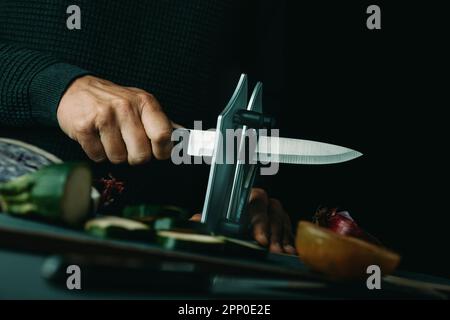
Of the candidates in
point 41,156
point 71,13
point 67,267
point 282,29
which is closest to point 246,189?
point 41,156

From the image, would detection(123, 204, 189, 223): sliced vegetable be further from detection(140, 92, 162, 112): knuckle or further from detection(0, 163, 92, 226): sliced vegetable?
detection(140, 92, 162, 112): knuckle

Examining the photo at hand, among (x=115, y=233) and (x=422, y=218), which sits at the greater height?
(x=115, y=233)

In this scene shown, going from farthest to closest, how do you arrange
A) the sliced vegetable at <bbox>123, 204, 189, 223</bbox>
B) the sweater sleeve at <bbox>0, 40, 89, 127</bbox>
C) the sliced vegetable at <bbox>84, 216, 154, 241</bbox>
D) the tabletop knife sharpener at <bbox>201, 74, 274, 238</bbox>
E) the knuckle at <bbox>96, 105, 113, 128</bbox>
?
the sweater sleeve at <bbox>0, 40, 89, 127</bbox>, the knuckle at <bbox>96, 105, 113, 128</bbox>, the tabletop knife sharpener at <bbox>201, 74, 274, 238</bbox>, the sliced vegetable at <bbox>123, 204, 189, 223</bbox>, the sliced vegetable at <bbox>84, 216, 154, 241</bbox>

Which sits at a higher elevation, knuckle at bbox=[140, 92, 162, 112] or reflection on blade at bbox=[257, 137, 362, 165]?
knuckle at bbox=[140, 92, 162, 112]

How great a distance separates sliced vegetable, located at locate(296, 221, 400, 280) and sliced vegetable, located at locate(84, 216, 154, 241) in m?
0.16

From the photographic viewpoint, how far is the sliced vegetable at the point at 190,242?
1.93ft

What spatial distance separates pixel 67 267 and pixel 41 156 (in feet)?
1.30

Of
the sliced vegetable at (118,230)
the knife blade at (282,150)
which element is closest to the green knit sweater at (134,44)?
the knife blade at (282,150)

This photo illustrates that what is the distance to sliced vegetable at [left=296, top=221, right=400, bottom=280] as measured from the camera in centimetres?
61

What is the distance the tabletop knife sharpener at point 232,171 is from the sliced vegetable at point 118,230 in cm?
30

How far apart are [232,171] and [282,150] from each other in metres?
0.09

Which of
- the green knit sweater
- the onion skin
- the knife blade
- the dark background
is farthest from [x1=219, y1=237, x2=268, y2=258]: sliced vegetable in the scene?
the dark background

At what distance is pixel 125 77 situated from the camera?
1.47 meters

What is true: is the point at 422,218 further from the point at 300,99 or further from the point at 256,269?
the point at 256,269
